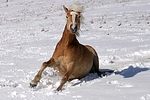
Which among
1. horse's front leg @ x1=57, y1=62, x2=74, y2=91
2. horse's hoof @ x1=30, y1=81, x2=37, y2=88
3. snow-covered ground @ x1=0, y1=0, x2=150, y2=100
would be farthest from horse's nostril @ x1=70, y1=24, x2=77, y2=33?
horse's hoof @ x1=30, y1=81, x2=37, y2=88

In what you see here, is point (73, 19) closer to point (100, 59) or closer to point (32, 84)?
point (32, 84)

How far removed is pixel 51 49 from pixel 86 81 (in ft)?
15.6

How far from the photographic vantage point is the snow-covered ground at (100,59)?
6445 mm

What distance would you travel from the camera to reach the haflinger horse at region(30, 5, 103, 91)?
6884 mm

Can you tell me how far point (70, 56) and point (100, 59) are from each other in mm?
2846

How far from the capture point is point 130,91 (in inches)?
251

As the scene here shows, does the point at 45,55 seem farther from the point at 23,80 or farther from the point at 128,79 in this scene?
the point at 128,79

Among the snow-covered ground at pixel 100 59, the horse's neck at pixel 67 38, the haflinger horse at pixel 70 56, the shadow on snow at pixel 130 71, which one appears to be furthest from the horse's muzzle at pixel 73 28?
the shadow on snow at pixel 130 71

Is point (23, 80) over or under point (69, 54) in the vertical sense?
under

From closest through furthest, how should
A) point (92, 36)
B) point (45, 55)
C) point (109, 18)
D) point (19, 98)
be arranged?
point (19, 98), point (45, 55), point (92, 36), point (109, 18)

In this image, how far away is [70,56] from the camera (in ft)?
23.8

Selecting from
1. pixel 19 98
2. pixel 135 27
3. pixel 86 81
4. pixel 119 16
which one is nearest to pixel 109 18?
pixel 119 16

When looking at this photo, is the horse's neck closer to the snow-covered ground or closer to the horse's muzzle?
the horse's muzzle

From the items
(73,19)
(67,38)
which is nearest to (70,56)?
(67,38)
